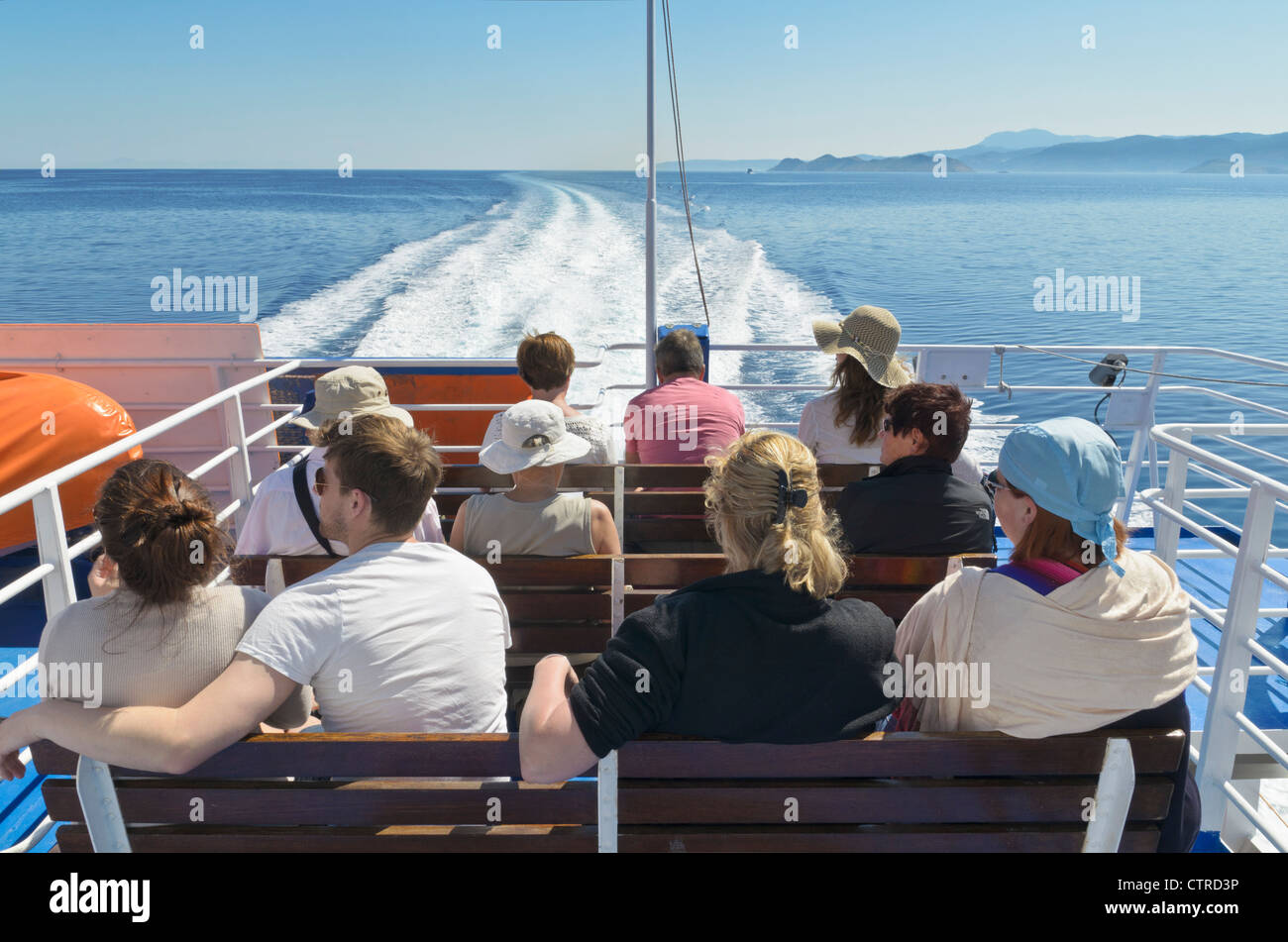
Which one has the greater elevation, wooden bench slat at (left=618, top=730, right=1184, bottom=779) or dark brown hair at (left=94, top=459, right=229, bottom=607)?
dark brown hair at (left=94, top=459, right=229, bottom=607)

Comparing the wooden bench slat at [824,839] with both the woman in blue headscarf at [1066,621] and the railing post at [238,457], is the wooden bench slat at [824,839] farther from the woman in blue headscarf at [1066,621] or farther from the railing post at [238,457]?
the railing post at [238,457]

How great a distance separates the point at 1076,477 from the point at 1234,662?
3.86 ft

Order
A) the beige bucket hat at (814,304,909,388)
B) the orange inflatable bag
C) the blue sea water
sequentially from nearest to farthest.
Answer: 1. the beige bucket hat at (814,304,909,388)
2. the orange inflatable bag
3. the blue sea water

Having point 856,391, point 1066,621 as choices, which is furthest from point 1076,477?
point 856,391

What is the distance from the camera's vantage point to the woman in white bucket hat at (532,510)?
240 cm

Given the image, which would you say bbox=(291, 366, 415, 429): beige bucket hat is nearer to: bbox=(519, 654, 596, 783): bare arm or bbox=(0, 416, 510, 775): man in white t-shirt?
bbox=(0, 416, 510, 775): man in white t-shirt

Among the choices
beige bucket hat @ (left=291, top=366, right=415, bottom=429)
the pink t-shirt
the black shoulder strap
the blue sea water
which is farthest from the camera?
the blue sea water

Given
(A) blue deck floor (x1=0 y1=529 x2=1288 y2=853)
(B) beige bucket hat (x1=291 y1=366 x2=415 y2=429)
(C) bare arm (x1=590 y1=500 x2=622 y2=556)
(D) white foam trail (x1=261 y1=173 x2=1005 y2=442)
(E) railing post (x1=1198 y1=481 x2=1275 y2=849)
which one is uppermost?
(D) white foam trail (x1=261 y1=173 x2=1005 y2=442)

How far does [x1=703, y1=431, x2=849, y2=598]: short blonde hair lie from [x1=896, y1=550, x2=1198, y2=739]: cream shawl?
28 centimetres

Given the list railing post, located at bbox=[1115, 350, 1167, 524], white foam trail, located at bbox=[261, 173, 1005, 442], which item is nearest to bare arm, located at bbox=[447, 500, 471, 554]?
railing post, located at bbox=[1115, 350, 1167, 524]

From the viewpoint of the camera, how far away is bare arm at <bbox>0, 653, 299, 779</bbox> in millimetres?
1340

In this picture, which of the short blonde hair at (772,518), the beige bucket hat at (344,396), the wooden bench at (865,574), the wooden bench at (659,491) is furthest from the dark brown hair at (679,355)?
the short blonde hair at (772,518)

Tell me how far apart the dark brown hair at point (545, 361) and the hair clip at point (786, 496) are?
2057mm
